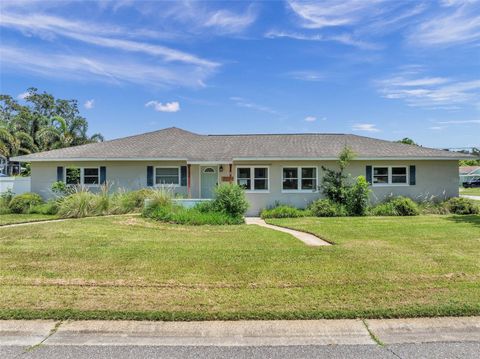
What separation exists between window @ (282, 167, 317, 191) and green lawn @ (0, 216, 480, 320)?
6874 mm

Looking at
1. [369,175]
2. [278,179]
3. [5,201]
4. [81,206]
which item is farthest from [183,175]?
[369,175]

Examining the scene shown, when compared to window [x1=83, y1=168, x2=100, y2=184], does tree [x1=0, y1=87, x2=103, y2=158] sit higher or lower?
higher

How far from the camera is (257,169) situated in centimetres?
1775

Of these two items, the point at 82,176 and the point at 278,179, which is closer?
the point at 278,179

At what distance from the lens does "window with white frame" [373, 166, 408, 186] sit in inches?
707

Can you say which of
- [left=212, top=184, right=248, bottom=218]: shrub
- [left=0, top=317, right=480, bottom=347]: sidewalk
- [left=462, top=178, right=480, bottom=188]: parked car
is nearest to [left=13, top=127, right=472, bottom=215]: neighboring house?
[left=212, top=184, right=248, bottom=218]: shrub

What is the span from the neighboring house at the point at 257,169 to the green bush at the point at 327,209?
1456mm

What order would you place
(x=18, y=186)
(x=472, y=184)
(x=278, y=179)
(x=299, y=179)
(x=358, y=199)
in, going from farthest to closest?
(x=472, y=184)
(x=18, y=186)
(x=299, y=179)
(x=278, y=179)
(x=358, y=199)

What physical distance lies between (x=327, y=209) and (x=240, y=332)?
12.0m

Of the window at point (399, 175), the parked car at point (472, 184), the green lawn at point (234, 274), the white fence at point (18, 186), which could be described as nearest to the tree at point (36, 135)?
the white fence at point (18, 186)

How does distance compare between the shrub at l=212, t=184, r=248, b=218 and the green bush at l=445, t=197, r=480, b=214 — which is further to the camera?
the green bush at l=445, t=197, r=480, b=214

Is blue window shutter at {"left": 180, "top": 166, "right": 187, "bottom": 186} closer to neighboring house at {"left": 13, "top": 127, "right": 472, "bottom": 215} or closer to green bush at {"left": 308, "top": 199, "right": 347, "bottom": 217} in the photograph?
neighboring house at {"left": 13, "top": 127, "right": 472, "bottom": 215}

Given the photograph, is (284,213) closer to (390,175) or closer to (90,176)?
(390,175)

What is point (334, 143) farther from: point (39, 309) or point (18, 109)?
point (18, 109)
